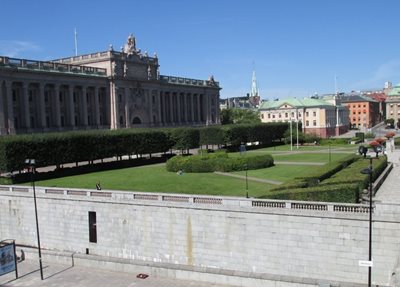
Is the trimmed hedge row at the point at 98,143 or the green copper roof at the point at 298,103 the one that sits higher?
the green copper roof at the point at 298,103

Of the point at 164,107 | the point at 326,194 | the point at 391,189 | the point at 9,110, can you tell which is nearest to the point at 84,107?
the point at 9,110

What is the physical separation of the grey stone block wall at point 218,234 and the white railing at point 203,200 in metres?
0.21

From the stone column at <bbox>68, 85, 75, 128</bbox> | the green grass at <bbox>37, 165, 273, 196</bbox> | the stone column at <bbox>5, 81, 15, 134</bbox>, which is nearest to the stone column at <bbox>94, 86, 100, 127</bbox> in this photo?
the stone column at <bbox>68, 85, 75, 128</bbox>

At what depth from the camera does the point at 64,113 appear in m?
90.1

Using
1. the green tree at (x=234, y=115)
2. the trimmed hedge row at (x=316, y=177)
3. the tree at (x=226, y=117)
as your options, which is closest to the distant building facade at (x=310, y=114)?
the green tree at (x=234, y=115)

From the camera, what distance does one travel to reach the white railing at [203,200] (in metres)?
26.0

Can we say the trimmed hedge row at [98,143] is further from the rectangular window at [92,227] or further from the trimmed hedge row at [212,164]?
the rectangular window at [92,227]

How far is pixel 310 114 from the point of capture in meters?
138

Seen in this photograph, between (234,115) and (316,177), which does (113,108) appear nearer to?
(234,115)

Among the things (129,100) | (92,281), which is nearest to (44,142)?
(92,281)

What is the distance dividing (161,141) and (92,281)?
4380 centimetres

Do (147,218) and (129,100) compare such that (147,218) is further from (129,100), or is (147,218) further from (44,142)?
(129,100)

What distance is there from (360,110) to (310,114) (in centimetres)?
5754

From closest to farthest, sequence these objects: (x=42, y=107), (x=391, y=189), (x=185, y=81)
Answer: (x=391, y=189) < (x=42, y=107) < (x=185, y=81)
